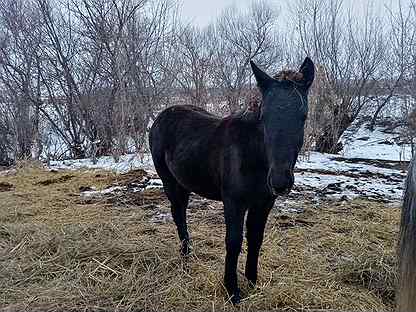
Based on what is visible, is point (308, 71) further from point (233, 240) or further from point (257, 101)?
point (233, 240)

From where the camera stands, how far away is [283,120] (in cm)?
191

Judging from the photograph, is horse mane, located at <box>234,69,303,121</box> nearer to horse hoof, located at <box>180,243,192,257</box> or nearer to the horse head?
the horse head

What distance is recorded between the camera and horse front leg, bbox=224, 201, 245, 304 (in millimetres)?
2260

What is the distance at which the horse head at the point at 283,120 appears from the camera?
1.87 metres

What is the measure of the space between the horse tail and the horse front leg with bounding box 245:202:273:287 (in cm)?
125

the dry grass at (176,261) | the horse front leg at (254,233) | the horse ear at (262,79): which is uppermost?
the horse ear at (262,79)

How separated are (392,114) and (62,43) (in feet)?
31.7

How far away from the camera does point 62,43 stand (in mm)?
9727

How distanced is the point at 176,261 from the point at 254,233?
0.74 meters

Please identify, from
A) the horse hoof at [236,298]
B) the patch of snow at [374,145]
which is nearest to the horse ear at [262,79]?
the horse hoof at [236,298]

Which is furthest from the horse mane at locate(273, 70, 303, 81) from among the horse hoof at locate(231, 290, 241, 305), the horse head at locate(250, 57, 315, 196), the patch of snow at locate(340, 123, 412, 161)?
the patch of snow at locate(340, 123, 412, 161)

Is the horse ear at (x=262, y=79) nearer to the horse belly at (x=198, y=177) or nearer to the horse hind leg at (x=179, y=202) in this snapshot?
the horse belly at (x=198, y=177)

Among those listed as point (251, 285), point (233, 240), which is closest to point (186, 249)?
point (251, 285)

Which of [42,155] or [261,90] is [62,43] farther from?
[261,90]
